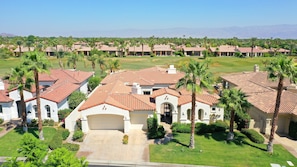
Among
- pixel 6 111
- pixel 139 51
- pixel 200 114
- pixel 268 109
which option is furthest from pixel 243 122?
pixel 139 51

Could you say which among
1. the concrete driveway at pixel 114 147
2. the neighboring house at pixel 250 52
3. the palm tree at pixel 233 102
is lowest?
the concrete driveway at pixel 114 147

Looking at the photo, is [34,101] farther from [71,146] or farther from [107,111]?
Result: [71,146]

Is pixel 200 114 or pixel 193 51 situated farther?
pixel 193 51

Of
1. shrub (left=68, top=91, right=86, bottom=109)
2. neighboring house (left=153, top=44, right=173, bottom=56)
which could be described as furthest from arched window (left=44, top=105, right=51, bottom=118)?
neighboring house (left=153, top=44, right=173, bottom=56)

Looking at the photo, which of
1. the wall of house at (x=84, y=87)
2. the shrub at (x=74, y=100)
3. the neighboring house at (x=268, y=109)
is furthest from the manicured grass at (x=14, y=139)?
the neighboring house at (x=268, y=109)

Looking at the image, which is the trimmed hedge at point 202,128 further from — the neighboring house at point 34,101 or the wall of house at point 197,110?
the neighboring house at point 34,101

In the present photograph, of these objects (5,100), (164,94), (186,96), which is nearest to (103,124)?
(164,94)
